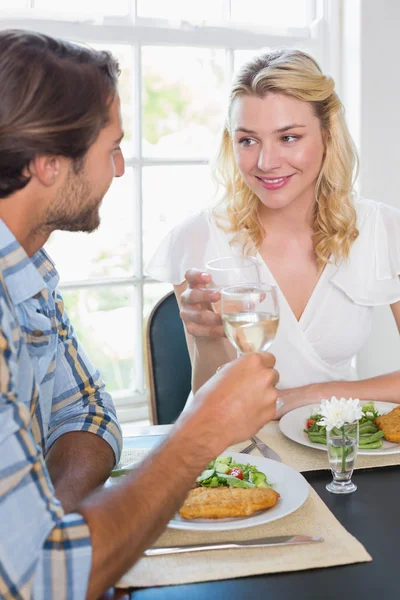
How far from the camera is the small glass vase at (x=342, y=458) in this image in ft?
4.42

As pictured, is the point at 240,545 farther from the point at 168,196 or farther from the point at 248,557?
the point at 168,196

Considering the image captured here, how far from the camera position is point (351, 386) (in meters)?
1.90

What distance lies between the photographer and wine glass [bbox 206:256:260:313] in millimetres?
1334

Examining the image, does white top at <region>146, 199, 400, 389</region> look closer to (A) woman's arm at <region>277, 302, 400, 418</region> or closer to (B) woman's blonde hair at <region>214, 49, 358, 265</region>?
(B) woman's blonde hair at <region>214, 49, 358, 265</region>

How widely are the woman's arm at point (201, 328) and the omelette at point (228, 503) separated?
13.5 inches

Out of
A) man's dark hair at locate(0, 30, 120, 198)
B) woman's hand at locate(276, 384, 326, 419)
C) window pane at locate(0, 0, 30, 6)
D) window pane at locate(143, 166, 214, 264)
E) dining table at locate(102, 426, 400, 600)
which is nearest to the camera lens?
dining table at locate(102, 426, 400, 600)

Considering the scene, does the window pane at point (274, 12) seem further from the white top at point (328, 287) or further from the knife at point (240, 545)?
the knife at point (240, 545)

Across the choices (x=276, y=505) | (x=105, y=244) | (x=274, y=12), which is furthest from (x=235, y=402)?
(x=274, y=12)

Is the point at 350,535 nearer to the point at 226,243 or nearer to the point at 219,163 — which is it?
the point at 226,243

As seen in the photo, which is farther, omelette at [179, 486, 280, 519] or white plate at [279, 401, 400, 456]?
white plate at [279, 401, 400, 456]

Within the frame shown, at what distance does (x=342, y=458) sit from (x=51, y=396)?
594 mm

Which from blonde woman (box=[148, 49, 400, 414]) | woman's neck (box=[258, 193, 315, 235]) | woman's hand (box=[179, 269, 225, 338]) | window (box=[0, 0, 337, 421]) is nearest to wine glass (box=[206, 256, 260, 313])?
woman's hand (box=[179, 269, 225, 338])

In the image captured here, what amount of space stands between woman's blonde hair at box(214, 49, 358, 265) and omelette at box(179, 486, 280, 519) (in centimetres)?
120

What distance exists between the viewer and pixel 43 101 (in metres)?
1.13
